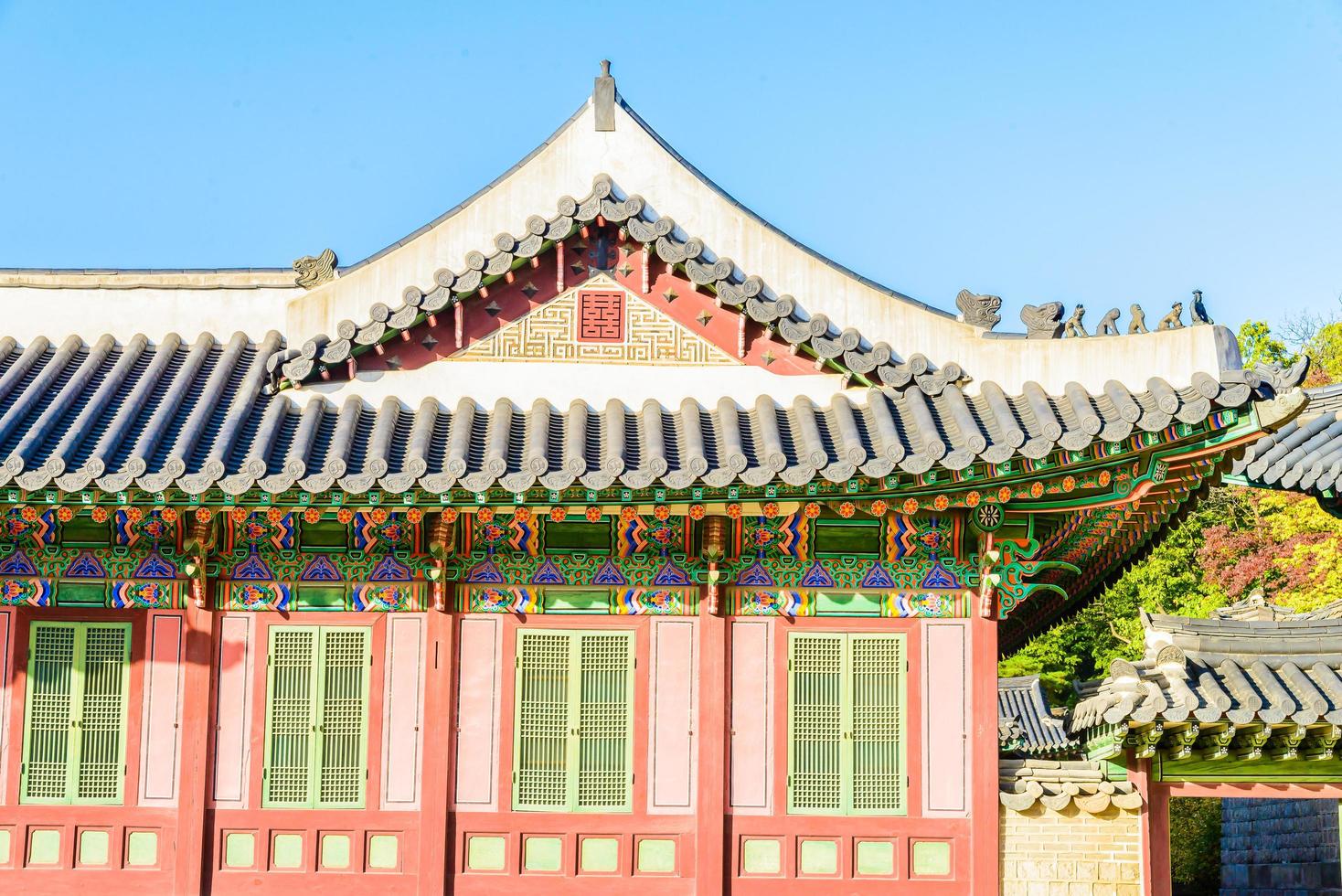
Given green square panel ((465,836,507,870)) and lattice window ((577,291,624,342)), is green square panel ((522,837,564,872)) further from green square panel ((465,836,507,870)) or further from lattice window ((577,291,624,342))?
lattice window ((577,291,624,342))

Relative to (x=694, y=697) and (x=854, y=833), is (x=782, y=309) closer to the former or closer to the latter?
(x=694, y=697)

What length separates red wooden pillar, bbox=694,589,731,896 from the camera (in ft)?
42.8

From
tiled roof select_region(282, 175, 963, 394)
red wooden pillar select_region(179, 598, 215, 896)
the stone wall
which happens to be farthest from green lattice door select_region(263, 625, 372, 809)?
the stone wall

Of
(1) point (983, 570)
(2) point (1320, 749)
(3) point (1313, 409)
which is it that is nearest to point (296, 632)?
(1) point (983, 570)

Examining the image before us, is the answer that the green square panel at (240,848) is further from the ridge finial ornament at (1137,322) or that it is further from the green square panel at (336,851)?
the ridge finial ornament at (1137,322)

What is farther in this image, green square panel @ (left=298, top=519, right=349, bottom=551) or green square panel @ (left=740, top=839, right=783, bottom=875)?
green square panel @ (left=298, top=519, right=349, bottom=551)

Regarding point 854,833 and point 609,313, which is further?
point 609,313

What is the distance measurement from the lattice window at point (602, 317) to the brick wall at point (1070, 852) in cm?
518

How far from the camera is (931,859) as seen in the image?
43.3ft

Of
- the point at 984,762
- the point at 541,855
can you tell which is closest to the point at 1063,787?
the point at 984,762

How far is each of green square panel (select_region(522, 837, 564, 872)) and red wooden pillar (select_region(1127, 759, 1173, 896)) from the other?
4662 millimetres

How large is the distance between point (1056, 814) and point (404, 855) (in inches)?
208

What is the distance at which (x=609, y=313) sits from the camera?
14273mm

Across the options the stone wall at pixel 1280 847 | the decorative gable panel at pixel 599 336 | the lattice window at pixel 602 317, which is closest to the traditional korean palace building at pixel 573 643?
the decorative gable panel at pixel 599 336
